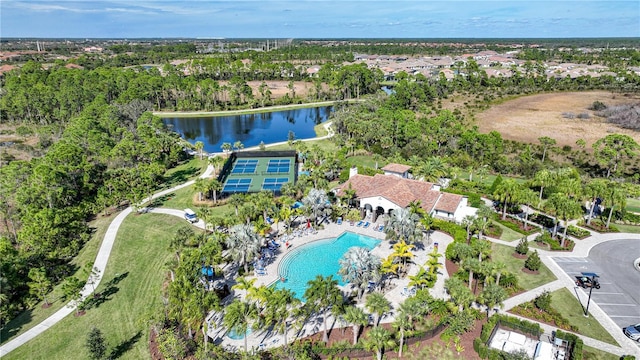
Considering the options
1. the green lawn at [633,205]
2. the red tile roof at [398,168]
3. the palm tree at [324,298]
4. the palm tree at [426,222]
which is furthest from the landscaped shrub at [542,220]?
the palm tree at [324,298]

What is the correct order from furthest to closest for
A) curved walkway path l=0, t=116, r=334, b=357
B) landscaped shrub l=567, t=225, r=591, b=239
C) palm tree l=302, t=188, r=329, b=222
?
palm tree l=302, t=188, r=329, b=222
landscaped shrub l=567, t=225, r=591, b=239
curved walkway path l=0, t=116, r=334, b=357

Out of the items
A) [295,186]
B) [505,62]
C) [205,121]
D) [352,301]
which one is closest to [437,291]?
[352,301]

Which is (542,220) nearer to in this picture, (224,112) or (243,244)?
(243,244)

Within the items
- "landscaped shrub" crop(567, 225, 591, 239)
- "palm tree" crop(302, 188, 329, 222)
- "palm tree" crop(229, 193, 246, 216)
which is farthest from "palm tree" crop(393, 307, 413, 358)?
"landscaped shrub" crop(567, 225, 591, 239)

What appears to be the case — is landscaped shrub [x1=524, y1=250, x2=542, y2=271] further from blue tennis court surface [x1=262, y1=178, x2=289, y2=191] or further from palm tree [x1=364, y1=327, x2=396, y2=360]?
blue tennis court surface [x1=262, y1=178, x2=289, y2=191]

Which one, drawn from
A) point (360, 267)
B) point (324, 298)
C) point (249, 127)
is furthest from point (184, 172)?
point (324, 298)

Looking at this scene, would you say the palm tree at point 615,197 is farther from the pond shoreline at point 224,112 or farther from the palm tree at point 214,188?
the pond shoreline at point 224,112
